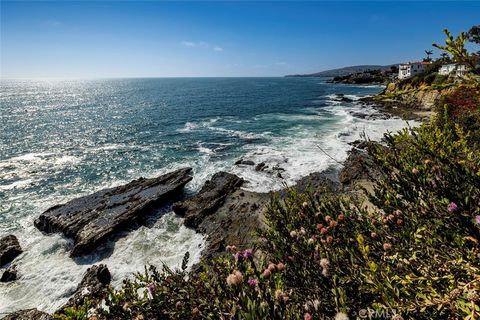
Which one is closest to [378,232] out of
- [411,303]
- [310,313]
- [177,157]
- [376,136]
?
[411,303]

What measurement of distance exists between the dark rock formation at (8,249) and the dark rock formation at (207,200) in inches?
418

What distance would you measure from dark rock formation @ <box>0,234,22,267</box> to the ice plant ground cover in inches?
732

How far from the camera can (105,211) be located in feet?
69.0

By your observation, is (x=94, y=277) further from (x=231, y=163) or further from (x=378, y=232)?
(x=231, y=163)

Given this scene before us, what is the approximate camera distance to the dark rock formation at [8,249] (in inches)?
660

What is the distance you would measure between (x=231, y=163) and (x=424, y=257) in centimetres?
2790

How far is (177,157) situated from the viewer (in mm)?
34469

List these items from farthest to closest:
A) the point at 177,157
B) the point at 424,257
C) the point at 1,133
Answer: the point at 1,133, the point at 177,157, the point at 424,257

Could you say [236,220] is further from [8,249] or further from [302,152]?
[302,152]

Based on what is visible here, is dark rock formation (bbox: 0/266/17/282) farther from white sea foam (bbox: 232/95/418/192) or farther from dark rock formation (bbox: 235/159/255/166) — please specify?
dark rock formation (bbox: 235/159/255/166)

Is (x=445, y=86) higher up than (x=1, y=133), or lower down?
higher up

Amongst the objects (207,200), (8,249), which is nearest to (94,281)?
(8,249)

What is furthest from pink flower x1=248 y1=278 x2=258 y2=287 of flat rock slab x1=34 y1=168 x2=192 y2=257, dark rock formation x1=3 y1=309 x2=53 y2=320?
flat rock slab x1=34 y1=168 x2=192 y2=257

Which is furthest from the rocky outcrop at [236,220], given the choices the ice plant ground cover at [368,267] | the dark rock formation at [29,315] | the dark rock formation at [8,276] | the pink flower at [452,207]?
the pink flower at [452,207]
